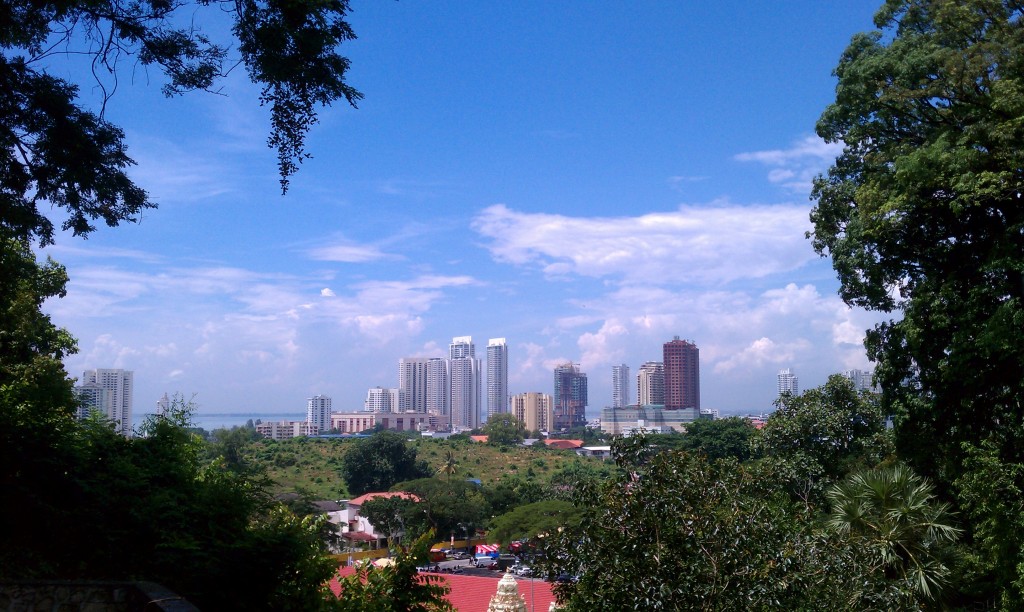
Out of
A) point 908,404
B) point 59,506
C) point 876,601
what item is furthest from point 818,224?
point 59,506

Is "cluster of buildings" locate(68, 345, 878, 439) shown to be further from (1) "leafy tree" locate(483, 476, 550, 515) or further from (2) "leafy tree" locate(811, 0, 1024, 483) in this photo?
(2) "leafy tree" locate(811, 0, 1024, 483)

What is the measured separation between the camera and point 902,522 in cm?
945

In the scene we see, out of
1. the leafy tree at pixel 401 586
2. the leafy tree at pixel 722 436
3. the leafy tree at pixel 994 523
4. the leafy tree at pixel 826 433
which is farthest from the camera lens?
the leafy tree at pixel 722 436

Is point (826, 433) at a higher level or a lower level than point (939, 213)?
lower

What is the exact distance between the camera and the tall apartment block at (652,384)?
556ft

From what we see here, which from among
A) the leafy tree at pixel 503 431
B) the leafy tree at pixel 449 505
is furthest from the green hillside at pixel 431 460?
the leafy tree at pixel 449 505

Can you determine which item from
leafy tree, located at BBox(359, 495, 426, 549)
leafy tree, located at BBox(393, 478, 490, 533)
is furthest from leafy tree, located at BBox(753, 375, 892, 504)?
leafy tree, located at BBox(359, 495, 426, 549)

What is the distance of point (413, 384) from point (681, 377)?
2577 inches

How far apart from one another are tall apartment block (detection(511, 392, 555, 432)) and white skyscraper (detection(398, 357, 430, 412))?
27.7 m

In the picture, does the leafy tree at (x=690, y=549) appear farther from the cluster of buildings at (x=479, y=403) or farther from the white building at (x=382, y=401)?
the white building at (x=382, y=401)

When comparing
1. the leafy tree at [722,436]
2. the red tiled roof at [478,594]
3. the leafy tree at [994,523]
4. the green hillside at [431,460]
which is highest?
the leafy tree at [994,523]

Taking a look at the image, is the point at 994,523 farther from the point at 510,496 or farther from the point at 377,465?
the point at 377,465

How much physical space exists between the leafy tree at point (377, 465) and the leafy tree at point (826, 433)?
128 ft

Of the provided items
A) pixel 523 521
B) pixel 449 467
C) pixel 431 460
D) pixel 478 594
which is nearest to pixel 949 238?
pixel 478 594
